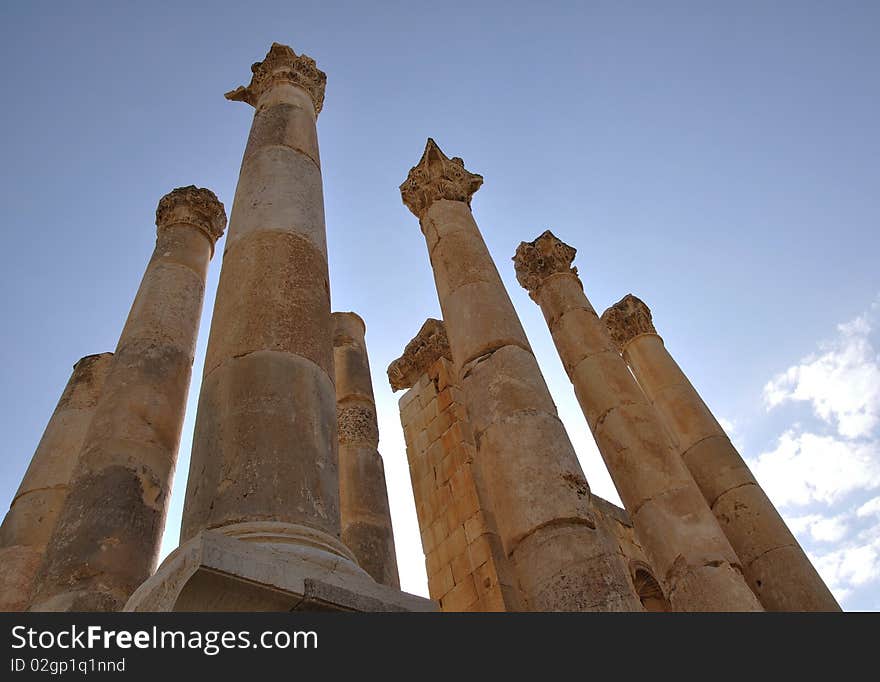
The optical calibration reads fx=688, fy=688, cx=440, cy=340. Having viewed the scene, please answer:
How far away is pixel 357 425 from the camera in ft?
47.6

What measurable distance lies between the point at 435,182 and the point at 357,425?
5.27m

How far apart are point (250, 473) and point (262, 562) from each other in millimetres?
1126

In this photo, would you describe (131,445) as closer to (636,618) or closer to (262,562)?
(262,562)

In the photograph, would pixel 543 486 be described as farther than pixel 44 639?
Yes

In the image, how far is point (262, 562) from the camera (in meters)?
4.49

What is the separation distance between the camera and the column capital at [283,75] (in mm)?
11789

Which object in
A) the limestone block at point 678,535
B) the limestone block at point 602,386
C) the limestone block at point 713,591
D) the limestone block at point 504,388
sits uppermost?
the limestone block at point 602,386

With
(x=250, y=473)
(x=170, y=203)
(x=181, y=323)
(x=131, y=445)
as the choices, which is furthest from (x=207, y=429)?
(x=170, y=203)

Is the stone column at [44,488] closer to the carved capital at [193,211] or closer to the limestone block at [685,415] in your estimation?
the carved capital at [193,211]

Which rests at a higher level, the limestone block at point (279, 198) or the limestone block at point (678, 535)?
the limestone block at point (279, 198)

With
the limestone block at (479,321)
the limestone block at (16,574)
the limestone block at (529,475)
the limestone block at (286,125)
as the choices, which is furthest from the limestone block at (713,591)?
the limestone block at (16,574)

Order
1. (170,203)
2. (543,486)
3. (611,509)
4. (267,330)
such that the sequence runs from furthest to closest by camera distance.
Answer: (611,509)
(170,203)
(543,486)
(267,330)

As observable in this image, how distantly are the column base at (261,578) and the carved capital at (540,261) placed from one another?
12.1 meters

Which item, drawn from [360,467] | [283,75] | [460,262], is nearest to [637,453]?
[460,262]
